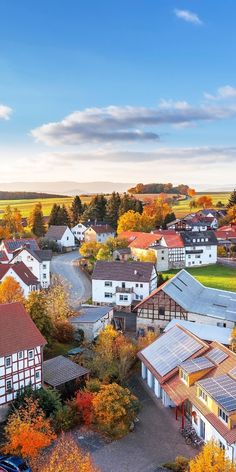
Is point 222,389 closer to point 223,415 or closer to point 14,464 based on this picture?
point 223,415

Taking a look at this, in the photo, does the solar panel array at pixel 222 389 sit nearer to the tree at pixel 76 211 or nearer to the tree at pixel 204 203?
the tree at pixel 76 211

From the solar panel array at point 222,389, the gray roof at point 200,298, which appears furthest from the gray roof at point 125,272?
the solar panel array at point 222,389

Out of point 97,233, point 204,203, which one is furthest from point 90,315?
point 204,203

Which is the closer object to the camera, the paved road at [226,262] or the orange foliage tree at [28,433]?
the orange foliage tree at [28,433]

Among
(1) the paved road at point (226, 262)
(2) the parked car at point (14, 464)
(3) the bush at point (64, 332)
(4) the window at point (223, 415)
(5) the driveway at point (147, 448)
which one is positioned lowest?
(5) the driveway at point (147, 448)

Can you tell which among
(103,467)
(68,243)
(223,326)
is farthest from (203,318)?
(68,243)
